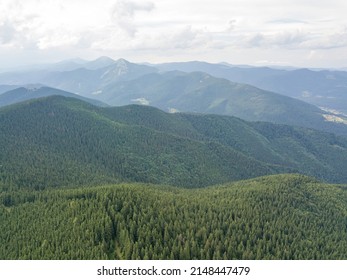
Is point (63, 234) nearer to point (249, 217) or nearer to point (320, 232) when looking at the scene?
point (249, 217)

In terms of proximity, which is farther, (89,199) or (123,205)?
(89,199)

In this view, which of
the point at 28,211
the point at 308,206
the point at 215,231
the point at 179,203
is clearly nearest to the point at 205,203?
the point at 179,203

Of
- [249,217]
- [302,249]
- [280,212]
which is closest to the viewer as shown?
[302,249]

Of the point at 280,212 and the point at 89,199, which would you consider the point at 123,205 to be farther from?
the point at 280,212

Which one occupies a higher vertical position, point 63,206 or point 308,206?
point 63,206

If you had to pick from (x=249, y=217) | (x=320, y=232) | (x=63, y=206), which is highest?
(x=63, y=206)

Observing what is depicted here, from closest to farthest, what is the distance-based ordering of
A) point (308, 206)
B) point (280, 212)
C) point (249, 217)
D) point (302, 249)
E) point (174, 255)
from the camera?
point (174, 255) < point (302, 249) < point (249, 217) < point (280, 212) < point (308, 206)
